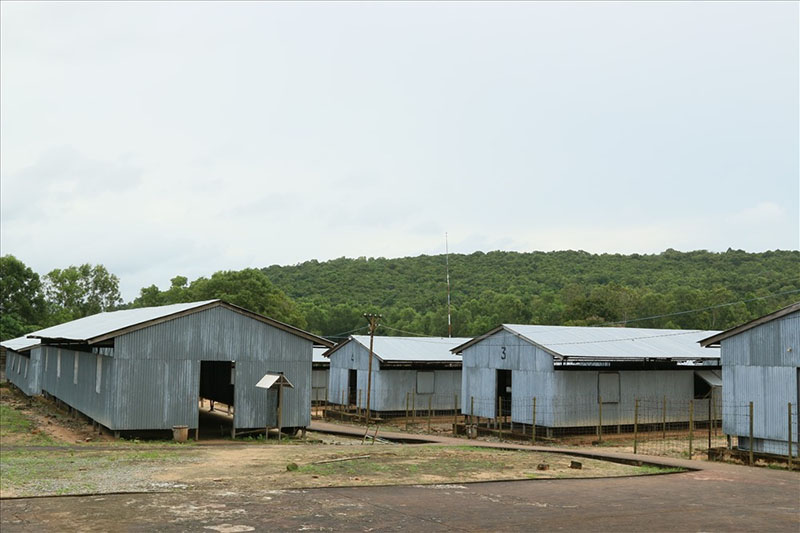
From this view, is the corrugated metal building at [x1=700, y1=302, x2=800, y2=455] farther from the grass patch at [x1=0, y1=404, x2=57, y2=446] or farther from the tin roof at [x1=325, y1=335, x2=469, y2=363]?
the grass patch at [x1=0, y1=404, x2=57, y2=446]

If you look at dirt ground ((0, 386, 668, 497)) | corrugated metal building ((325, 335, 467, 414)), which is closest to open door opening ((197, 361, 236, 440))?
corrugated metal building ((325, 335, 467, 414))

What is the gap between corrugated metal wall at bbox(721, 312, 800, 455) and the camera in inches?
926

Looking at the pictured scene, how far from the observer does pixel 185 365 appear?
2781cm

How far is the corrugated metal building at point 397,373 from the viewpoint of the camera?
41625 mm

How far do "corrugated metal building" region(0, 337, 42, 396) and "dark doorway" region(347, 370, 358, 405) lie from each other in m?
18.7

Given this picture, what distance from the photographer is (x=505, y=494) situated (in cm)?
1683

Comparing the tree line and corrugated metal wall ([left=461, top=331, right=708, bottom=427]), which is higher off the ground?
the tree line

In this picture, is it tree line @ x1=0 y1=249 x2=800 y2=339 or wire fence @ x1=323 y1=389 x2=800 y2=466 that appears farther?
tree line @ x1=0 y1=249 x2=800 y2=339

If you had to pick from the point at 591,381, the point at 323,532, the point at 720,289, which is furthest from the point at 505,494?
the point at 720,289

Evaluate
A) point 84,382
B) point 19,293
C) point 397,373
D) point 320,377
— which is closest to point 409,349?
point 397,373

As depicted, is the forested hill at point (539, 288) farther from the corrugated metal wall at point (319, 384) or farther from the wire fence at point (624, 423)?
the wire fence at point (624, 423)

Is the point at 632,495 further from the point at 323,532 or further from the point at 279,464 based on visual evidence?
the point at 279,464

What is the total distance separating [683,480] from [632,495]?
3535 mm

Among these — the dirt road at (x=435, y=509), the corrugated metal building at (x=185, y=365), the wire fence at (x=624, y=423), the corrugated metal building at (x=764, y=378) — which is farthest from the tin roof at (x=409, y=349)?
the dirt road at (x=435, y=509)
